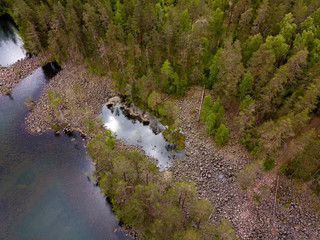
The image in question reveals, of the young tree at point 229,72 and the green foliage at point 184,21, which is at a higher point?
the green foliage at point 184,21

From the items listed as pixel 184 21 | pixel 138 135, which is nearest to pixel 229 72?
pixel 184 21

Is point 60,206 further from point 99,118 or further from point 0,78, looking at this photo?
point 0,78

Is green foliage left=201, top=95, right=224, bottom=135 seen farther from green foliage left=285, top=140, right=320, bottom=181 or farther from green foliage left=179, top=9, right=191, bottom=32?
Result: green foliage left=179, top=9, right=191, bottom=32

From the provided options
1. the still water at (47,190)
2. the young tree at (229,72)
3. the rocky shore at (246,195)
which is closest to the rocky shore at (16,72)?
the still water at (47,190)

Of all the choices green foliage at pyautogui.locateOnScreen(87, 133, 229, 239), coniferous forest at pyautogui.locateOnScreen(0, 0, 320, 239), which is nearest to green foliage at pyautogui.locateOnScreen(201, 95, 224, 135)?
coniferous forest at pyautogui.locateOnScreen(0, 0, 320, 239)

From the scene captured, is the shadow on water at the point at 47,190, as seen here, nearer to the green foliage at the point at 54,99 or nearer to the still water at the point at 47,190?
the still water at the point at 47,190

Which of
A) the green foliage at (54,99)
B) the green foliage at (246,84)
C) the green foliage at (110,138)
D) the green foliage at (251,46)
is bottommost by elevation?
the green foliage at (110,138)

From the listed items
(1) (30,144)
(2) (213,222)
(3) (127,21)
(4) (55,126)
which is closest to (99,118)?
(4) (55,126)

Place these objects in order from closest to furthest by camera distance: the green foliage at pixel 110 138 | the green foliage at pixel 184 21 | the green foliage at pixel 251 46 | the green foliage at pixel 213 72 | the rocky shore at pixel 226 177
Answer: the rocky shore at pixel 226 177 → the green foliage at pixel 110 138 → the green foliage at pixel 251 46 → the green foliage at pixel 213 72 → the green foliage at pixel 184 21
